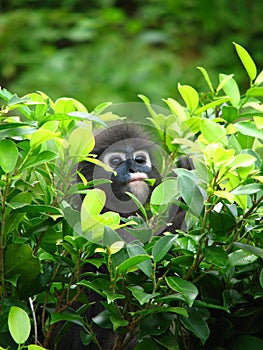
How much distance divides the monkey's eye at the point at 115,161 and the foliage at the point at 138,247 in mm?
645

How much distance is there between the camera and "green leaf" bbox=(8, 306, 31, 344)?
1.03 metres

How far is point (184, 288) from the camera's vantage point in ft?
3.37

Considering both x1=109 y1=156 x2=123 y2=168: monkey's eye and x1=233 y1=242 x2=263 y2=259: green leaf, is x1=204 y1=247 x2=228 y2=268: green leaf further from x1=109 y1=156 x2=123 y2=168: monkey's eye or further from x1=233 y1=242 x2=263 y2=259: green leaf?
x1=109 y1=156 x2=123 y2=168: monkey's eye

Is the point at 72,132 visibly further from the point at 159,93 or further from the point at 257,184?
the point at 159,93

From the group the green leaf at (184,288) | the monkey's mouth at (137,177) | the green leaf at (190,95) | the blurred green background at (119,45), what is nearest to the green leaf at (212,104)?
the green leaf at (190,95)

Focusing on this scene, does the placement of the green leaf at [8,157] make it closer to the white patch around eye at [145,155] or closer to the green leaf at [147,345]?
the green leaf at [147,345]

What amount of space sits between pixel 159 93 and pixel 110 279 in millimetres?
2925

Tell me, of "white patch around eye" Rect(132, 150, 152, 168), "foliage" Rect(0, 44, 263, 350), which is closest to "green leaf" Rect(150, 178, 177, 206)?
"foliage" Rect(0, 44, 263, 350)

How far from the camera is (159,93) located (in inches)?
154

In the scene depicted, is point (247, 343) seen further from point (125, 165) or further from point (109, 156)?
point (109, 156)

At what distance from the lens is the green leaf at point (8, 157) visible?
1.02 metres

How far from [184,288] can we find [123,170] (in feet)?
2.57

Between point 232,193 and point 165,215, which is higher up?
point 232,193

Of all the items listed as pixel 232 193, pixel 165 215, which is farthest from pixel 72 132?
pixel 232 193
